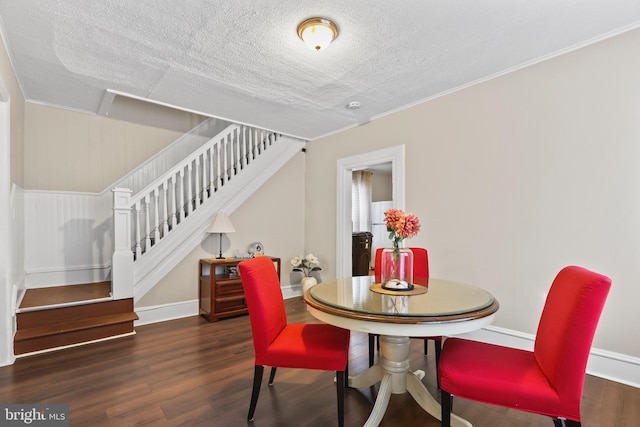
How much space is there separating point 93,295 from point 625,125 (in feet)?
16.6

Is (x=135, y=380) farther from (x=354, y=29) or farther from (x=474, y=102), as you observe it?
(x=474, y=102)

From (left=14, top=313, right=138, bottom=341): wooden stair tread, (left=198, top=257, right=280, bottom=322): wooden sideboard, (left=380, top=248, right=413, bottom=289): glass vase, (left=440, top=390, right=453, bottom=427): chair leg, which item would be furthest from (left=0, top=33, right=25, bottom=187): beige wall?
(left=440, top=390, right=453, bottom=427): chair leg

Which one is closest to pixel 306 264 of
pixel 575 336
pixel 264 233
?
pixel 264 233

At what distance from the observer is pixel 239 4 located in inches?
77.9

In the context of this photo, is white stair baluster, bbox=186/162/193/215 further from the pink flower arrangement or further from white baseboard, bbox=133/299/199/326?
the pink flower arrangement

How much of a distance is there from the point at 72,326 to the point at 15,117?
206cm

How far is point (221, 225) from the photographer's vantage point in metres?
3.98

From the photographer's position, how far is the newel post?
10.9ft

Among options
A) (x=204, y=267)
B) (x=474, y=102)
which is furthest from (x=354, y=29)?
A: (x=204, y=267)

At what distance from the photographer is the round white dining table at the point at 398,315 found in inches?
59.3

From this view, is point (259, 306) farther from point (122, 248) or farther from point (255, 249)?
point (255, 249)

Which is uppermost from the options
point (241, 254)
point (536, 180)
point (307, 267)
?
point (536, 180)

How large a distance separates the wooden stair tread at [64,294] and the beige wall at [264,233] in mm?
499

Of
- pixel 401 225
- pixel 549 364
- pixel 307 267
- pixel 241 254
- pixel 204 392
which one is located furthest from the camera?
pixel 307 267
